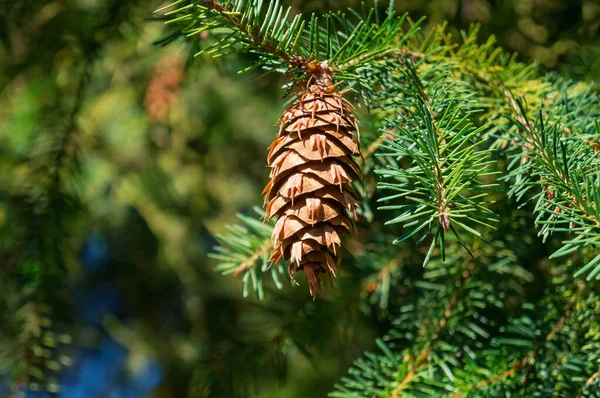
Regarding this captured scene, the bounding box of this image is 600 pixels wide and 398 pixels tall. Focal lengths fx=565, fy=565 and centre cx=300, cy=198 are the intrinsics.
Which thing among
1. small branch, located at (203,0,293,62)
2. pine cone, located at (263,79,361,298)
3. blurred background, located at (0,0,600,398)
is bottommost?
blurred background, located at (0,0,600,398)

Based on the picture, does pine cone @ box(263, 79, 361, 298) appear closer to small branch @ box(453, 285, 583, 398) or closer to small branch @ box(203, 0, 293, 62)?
small branch @ box(203, 0, 293, 62)

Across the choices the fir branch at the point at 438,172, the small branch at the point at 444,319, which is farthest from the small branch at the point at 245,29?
the small branch at the point at 444,319

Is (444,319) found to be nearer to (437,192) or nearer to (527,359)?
(527,359)

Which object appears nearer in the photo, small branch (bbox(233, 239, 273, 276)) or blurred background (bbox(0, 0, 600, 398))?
small branch (bbox(233, 239, 273, 276))

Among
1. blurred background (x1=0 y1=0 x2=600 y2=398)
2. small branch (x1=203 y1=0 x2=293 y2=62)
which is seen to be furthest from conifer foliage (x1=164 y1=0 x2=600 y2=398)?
blurred background (x1=0 y1=0 x2=600 y2=398)

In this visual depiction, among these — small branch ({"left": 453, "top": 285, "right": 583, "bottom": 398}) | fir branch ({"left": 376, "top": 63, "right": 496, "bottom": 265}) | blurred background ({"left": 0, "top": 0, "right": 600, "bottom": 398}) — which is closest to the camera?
fir branch ({"left": 376, "top": 63, "right": 496, "bottom": 265})

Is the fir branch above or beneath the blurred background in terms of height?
above

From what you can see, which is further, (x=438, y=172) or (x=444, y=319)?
(x=444, y=319)

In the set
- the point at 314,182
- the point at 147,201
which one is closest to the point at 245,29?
the point at 314,182

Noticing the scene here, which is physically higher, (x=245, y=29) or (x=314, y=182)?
(x=245, y=29)

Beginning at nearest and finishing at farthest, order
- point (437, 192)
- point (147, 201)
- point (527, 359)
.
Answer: point (437, 192), point (527, 359), point (147, 201)
